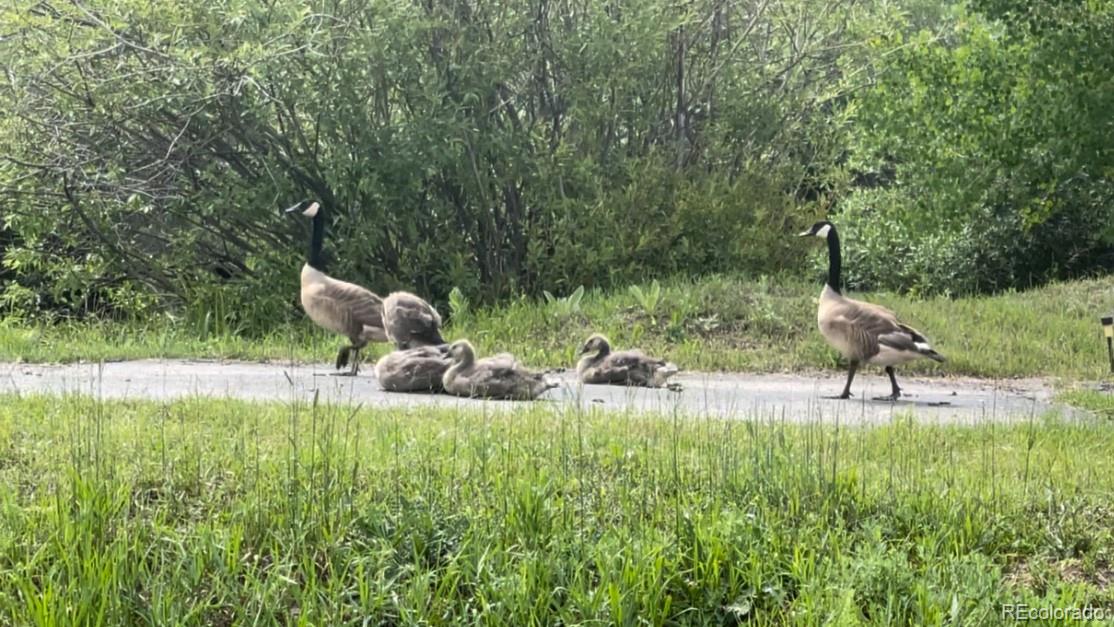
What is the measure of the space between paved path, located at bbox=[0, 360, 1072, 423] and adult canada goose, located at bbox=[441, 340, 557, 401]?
0.58 ft

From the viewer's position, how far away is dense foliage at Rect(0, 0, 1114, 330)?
1677 cm

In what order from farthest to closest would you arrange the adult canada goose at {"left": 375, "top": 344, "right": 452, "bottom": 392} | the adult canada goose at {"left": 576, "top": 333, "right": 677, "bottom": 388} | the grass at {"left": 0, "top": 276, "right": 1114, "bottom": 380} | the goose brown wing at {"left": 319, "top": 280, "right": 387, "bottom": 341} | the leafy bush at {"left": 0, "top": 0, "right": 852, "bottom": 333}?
the leafy bush at {"left": 0, "top": 0, "right": 852, "bottom": 333} → the grass at {"left": 0, "top": 276, "right": 1114, "bottom": 380} → the goose brown wing at {"left": 319, "top": 280, "right": 387, "bottom": 341} → the adult canada goose at {"left": 576, "top": 333, "right": 677, "bottom": 388} → the adult canada goose at {"left": 375, "top": 344, "right": 452, "bottom": 392}

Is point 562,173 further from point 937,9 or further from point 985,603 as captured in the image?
point 937,9

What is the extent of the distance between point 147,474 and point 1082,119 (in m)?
13.2

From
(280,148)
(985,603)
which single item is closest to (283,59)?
(280,148)

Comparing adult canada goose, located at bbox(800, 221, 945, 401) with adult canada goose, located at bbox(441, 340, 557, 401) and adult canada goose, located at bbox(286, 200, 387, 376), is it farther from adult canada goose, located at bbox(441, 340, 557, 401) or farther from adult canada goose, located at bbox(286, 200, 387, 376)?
adult canada goose, located at bbox(286, 200, 387, 376)

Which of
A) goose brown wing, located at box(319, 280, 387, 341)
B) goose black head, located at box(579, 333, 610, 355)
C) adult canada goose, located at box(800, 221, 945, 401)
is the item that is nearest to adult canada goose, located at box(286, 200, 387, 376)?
goose brown wing, located at box(319, 280, 387, 341)

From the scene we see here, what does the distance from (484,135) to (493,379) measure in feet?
25.1

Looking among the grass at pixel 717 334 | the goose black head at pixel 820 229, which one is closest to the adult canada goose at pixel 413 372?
the grass at pixel 717 334

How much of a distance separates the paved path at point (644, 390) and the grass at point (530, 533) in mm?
2250

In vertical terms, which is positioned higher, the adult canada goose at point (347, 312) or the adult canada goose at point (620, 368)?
the adult canada goose at point (347, 312)

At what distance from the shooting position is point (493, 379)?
35.4 feet

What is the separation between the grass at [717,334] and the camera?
14.0 meters

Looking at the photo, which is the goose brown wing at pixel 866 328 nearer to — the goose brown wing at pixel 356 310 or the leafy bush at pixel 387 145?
the goose brown wing at pixel 356 310
